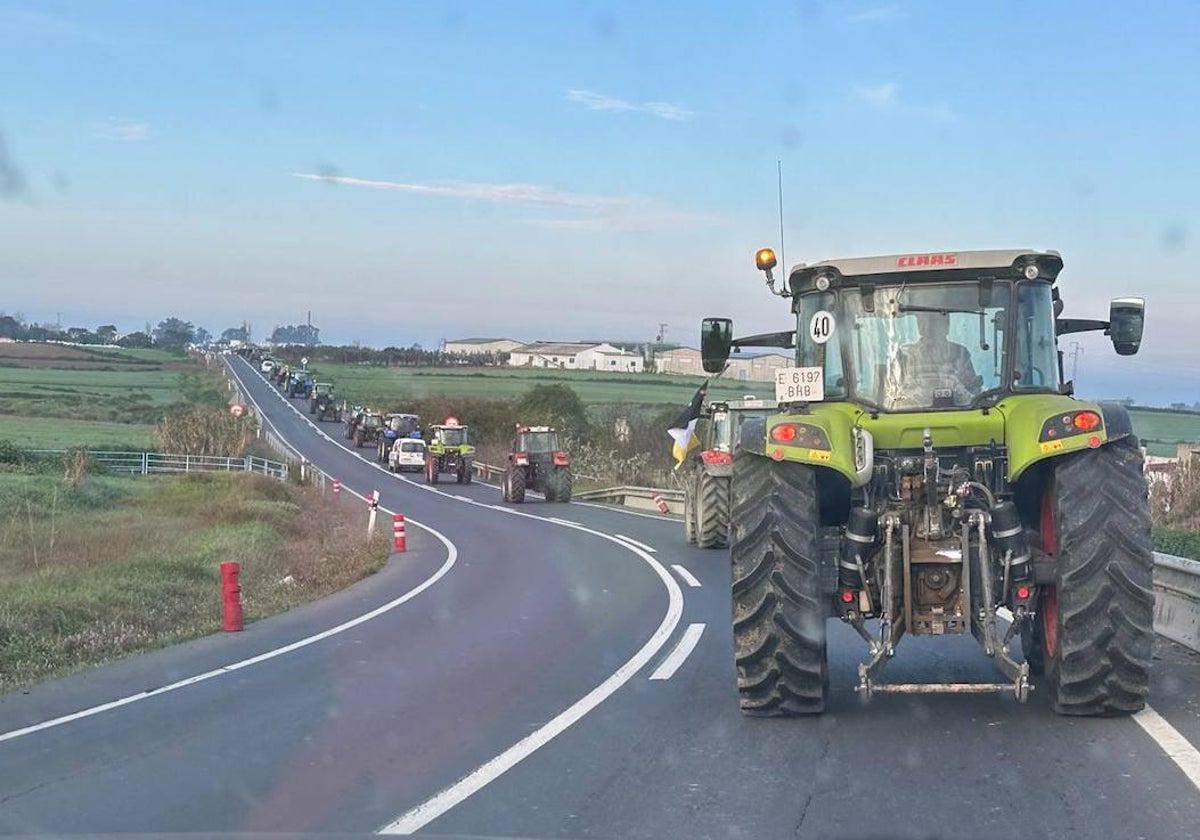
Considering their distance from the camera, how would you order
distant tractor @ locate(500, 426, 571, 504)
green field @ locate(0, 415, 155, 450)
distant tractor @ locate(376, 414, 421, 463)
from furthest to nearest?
distant tractor @ locate(376, 414, 421, 463) < green field @ locate(0, 415, 155, 450) < distant tractor @ locate(500, 426, 571, 504)

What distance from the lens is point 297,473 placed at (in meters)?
57.5

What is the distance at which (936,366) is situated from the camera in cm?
932

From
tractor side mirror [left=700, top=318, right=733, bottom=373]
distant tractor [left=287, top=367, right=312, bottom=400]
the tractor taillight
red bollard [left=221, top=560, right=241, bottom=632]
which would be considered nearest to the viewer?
the tractor taillight

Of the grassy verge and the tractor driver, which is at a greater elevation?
the tractor driver

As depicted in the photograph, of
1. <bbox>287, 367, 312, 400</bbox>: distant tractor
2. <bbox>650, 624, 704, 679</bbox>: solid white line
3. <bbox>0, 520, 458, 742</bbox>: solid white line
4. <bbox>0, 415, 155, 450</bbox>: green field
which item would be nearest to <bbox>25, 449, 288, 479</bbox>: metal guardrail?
<bbox>0, 415, 155, 450</bbox>: green field

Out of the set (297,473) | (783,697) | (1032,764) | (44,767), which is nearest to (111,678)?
(44,767)

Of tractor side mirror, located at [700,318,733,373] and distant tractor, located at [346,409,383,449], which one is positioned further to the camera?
distant tractor, located at [346,409,383,449]

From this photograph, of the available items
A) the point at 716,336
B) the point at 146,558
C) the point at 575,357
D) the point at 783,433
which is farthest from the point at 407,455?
the point at 575,357

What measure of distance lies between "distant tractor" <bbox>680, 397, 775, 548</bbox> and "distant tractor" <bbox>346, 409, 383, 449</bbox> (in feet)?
177

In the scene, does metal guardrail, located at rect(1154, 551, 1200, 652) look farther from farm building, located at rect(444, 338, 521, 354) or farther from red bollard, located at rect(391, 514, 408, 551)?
farm building, located at rect(444, 338, 521, 354)

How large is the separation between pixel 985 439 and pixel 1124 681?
1.66 metres

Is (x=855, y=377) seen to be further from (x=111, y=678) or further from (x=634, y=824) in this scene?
(x=111, y=678)

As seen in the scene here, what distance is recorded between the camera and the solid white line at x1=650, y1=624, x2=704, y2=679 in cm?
1148

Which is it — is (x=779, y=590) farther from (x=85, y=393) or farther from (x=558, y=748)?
(x=85, y=393)
